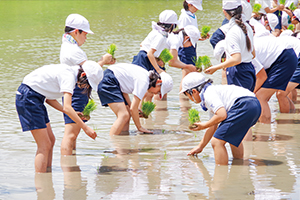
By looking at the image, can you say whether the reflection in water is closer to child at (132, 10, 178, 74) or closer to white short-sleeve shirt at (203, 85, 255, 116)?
white short-sleeve shirt at (203, 85, 255, 116)

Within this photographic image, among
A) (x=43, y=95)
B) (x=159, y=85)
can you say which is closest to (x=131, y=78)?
(x=159, y=85)

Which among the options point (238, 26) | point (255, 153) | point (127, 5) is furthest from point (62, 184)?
point (127, 5)

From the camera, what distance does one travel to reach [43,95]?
4.78 m

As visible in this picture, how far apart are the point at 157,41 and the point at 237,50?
6.41 feet

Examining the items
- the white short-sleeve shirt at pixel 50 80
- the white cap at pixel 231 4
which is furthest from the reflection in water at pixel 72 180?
the white cap at pixel 231 4

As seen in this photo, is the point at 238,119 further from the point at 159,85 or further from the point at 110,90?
the point at 110,90

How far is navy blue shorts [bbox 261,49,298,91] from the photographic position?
269 inches

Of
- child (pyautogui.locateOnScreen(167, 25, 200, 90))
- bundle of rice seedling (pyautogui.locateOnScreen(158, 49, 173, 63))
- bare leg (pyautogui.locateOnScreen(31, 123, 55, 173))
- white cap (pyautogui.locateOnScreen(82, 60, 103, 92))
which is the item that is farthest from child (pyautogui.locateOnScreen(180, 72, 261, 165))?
child (pyautogui.locateOnScreen(167, 25, 200, 90))

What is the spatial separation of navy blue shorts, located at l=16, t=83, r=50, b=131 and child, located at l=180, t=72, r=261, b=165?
65.6 inches

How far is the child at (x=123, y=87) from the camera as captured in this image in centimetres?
632

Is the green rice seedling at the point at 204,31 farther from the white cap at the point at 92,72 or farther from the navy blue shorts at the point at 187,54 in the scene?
the white cap at the point at 92,72

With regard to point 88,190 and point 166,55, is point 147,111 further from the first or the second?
point 88,190

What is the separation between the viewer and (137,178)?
4.80 m

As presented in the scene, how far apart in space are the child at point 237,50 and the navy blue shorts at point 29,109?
222 cm
